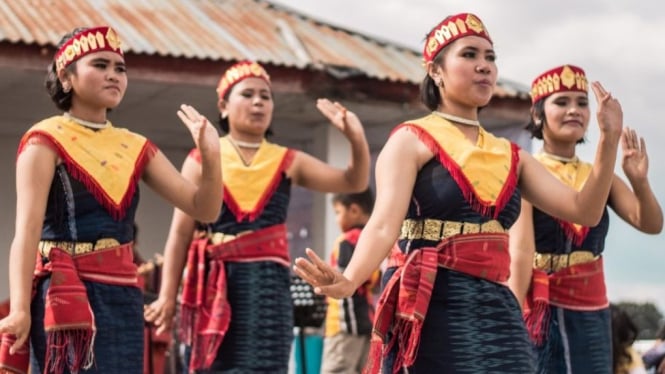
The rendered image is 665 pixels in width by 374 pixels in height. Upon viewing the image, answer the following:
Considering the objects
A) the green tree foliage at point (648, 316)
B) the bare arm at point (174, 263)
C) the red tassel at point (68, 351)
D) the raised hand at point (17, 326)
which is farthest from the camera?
the green tree foliage at point (648, 316)

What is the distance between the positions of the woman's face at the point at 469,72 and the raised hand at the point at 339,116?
1.04 meters

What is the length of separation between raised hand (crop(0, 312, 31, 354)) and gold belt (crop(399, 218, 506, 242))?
1334 millimetres

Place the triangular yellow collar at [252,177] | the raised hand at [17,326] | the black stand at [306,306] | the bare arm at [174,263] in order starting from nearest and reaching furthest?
the raised hand at [17,326] → the bare arm at [174,263] → the triangular yellow collar at [252,177] → the black stand at [306,306]

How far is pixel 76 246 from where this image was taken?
4473 millimetres

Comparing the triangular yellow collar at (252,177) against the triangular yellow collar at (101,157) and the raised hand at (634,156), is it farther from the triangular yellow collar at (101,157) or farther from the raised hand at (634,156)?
the raised hand at (634,156)

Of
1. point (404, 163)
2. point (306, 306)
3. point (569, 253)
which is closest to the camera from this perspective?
point (404, 163)

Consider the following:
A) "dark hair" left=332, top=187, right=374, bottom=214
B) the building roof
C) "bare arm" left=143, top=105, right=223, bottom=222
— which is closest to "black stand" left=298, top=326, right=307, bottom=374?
"dark hair" left=332, top=187, right=374, bottom=214

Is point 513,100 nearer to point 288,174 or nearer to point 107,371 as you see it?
point 288,174

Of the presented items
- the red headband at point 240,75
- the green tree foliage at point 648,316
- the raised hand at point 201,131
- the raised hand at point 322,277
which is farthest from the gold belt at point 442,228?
the green tree foliage at point 648,316

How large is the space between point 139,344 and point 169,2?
706cm

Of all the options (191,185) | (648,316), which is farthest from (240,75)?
(648,316)

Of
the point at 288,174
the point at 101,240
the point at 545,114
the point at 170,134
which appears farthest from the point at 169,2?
the point at 101,240

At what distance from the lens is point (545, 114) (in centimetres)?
565

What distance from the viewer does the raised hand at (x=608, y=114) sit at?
4078mm
